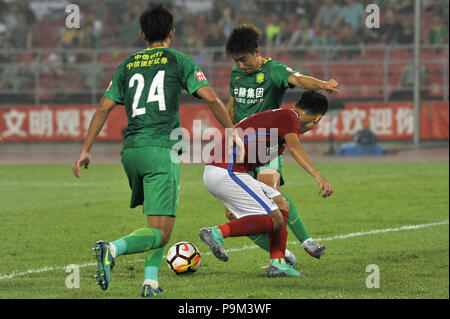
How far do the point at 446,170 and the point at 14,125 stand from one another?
12.8m

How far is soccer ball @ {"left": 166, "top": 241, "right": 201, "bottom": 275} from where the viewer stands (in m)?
7.42

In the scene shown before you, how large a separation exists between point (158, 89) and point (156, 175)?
24.1 inches

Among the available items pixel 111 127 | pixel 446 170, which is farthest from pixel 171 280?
pixel 111 127

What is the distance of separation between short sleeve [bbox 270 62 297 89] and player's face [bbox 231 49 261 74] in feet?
0.53

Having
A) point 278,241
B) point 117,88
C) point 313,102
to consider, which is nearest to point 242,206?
point 278,241

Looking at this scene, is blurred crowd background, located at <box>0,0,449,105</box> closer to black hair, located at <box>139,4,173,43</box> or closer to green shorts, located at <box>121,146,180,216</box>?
black hair, located at <box>139,4,173,43</box>

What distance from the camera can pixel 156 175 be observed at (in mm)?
6086

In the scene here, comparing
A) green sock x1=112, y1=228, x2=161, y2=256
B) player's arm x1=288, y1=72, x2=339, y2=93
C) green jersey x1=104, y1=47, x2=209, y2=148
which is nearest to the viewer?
green sock x1=112, y1=228, x2=161, y2=256

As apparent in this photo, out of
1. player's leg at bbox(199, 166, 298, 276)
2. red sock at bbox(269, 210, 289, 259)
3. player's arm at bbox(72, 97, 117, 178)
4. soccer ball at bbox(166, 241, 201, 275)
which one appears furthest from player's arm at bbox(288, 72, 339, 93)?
player's arm at bbox(72, 97, 117, 178)

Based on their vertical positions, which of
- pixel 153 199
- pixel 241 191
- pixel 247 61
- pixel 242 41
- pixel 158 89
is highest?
pixel 242 41

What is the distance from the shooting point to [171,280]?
7.20 meters

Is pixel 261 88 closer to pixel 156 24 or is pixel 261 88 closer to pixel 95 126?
pixel 156 24

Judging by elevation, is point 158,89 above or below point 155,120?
above

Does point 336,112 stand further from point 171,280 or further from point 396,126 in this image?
point 171,280
